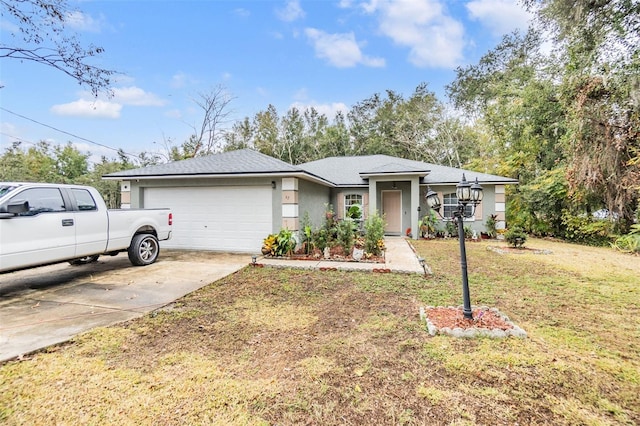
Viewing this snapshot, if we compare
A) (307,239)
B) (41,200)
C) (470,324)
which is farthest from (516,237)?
(41,200)

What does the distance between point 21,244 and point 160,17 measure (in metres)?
9.13

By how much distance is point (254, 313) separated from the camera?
4.23 meters

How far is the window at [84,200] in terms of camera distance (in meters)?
5.66

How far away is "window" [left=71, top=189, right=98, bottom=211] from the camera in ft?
18.6

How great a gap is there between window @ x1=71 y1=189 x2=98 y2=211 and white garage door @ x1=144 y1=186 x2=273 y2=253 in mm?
3539

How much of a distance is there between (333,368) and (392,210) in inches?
491

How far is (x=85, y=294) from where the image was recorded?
16.3ft

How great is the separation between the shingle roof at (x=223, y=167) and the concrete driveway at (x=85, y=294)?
2704 millimetres

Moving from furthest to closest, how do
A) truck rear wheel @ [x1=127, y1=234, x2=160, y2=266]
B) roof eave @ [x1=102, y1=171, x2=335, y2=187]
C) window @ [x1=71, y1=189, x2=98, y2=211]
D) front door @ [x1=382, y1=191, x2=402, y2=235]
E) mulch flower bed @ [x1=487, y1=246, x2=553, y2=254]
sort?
front door @ [x1=382, y1=191, x2=402, y2=235] → mulch flower bed @ [x1=487, y1=246, x2=553, y2=254] → roof eave @ [x1=102, y1=171, x2=335, y2=187] → truck rear wheel @ [x1=127, y1=234, x2=160, y2=266] → window @ [x1=71, y1=189, x2=98, y2=211]

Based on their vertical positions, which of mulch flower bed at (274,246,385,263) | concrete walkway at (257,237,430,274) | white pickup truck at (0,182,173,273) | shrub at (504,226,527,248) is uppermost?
white pickup truck at (0,182,173,273)

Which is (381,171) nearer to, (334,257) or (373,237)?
(373,237)

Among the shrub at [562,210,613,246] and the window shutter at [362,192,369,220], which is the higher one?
the window shutter at [362,192,369,220]

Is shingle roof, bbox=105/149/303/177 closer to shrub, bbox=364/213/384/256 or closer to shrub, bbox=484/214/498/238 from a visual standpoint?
shrub, bbox=364/213/384/256

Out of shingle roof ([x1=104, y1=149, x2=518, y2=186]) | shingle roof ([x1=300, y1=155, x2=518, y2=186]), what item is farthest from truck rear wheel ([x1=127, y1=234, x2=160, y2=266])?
shingle roof ([x1=300, y1=155, x2=518, y2=186])
